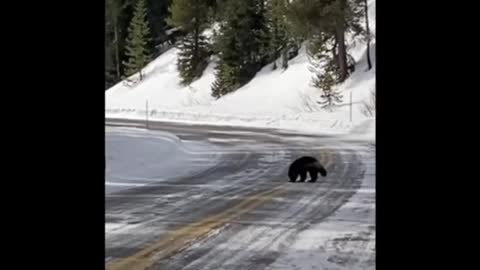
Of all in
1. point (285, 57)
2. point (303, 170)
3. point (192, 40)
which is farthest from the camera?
point (192, 40)

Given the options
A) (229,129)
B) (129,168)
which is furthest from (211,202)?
(229,129)

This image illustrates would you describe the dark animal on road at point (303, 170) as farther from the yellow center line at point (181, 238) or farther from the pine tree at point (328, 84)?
the pine tree at point (328, 84)

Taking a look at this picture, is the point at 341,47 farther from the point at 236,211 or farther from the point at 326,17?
the point at 236,211

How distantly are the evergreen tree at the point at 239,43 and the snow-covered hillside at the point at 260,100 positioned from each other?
683 millimetres

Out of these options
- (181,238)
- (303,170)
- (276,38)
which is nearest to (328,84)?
(276,38)

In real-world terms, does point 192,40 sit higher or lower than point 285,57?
higher

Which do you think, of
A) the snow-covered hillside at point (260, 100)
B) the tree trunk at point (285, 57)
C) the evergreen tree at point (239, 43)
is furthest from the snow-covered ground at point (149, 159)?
the tree trunk at point (285, 57)

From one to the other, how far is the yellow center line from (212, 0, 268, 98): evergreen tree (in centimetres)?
2880

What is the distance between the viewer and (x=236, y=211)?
9172 millimetres

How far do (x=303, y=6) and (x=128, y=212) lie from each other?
79.6ft

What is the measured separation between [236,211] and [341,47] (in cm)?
2486
